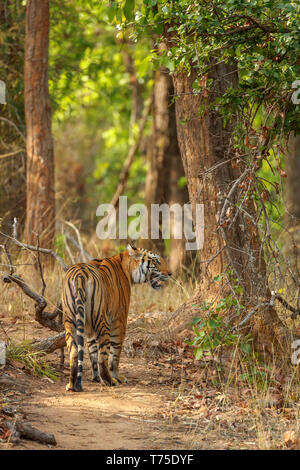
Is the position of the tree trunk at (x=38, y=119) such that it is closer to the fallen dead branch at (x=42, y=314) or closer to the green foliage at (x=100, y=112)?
the fallen dead branch at (x=42, y=314)

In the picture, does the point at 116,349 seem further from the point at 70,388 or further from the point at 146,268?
the point at 146,268

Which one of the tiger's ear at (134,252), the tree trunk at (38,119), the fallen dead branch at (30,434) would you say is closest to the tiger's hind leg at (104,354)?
the tiger's ear at (134,252)

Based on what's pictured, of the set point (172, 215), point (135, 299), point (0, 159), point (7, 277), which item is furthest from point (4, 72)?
point (7, 277)

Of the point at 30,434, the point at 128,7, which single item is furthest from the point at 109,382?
the point at 128,7

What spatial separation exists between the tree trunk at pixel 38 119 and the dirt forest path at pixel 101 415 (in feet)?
16.7

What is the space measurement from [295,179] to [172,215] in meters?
4.85

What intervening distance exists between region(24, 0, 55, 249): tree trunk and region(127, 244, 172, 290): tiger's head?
4.37 m

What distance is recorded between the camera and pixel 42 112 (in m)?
12.0

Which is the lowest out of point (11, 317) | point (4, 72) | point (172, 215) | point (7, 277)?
point (11, 317)

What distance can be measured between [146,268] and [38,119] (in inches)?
204

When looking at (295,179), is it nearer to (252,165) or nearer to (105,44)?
(105,44)

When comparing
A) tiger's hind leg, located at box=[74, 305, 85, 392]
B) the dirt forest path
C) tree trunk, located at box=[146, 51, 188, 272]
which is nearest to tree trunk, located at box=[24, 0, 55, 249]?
tree trunk, located at box=[146, 51, 188, 272]

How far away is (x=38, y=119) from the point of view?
11.9 metres

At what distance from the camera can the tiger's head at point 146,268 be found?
7.65 meters
